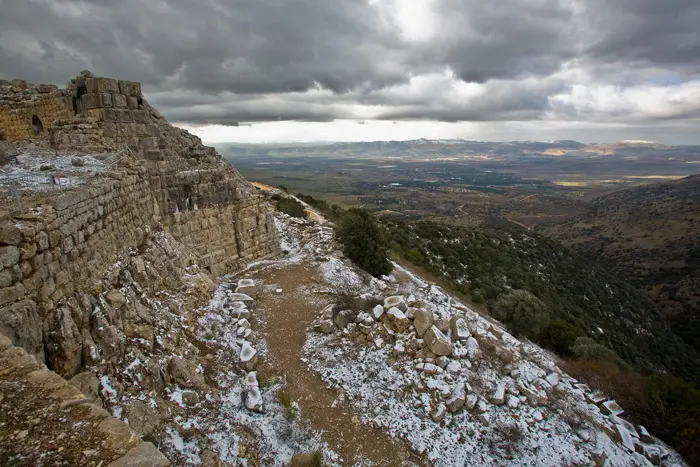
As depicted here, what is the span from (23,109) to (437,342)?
52.2 feet

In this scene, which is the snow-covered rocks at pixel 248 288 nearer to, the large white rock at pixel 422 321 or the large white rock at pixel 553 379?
the large white rock at pixel 422 321

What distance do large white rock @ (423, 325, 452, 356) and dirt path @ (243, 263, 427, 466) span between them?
2.70 meters

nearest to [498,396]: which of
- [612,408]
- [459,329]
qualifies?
[459,329]

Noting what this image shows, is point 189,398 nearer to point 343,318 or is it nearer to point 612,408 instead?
point 343,318

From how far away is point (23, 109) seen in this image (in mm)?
12969

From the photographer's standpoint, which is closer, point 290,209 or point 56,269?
point 56,269

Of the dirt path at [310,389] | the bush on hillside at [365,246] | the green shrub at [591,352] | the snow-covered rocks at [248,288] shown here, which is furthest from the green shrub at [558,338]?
the snow-covered rocks at [248,288]

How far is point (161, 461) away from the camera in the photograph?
320 cm

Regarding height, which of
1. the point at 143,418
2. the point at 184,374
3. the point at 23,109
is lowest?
the point at 184,374

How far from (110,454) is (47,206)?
518cm

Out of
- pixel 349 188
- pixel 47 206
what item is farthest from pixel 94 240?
pixel 349 188

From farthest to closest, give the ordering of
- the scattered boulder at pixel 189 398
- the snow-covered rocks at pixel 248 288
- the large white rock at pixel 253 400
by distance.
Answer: the snow-covered rocks at pixel 248 288 < the large white rock at pixel 253 400 < the scattered boulder at pixel 189 398

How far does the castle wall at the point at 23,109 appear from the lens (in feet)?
41.4

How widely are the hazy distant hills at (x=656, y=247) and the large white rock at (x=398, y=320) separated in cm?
4258
